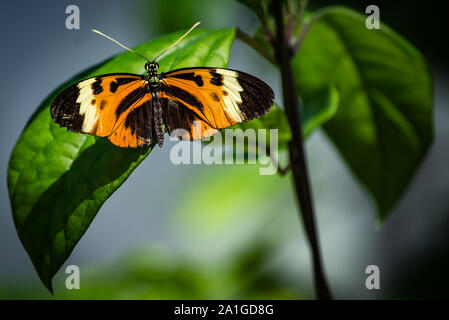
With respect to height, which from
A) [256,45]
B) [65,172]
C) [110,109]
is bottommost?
[65,172]

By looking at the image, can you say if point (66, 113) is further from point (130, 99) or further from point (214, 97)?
point (214, 97)

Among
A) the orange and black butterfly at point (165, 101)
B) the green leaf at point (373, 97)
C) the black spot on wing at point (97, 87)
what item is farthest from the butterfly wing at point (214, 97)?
the green leaf at point (373, 97)

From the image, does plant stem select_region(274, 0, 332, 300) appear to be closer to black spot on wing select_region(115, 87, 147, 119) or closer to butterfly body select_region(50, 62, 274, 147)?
butterfly body select_region(50, 62, 274, 147)

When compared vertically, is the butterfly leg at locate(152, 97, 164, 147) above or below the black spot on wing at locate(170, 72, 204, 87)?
below

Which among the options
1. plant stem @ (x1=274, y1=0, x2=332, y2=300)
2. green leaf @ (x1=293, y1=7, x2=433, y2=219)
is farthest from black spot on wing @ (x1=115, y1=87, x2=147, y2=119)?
green leaf @ (x1=293, y1=7, x2=433, y2=219)

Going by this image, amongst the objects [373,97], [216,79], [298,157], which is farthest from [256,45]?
[373,97]

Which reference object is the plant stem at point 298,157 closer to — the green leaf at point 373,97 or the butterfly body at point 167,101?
Answer: the butterfly body at point 167,101
